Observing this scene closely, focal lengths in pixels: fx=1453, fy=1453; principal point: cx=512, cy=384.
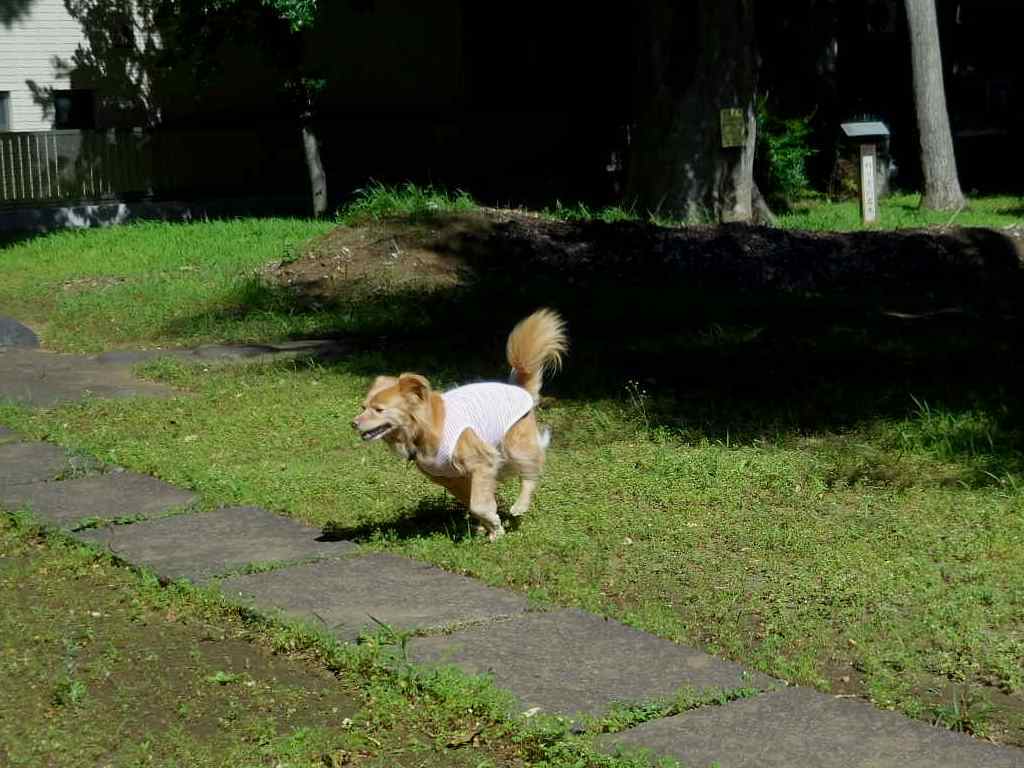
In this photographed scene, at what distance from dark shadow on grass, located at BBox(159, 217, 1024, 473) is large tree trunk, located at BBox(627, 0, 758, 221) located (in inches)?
150

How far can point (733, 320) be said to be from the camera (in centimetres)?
1140

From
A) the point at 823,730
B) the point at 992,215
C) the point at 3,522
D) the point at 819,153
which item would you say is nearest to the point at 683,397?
the point at 3,522

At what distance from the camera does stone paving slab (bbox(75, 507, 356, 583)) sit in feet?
20.4

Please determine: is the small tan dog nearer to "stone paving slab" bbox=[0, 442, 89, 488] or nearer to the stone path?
the stone path

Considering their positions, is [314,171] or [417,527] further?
[314,171]

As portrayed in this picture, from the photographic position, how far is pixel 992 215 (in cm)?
2198

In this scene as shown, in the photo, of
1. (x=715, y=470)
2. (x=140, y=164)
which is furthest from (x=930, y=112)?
(x=715, y=470)

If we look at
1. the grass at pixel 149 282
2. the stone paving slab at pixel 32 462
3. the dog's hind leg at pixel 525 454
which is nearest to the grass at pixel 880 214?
the grass at pixel 149 282

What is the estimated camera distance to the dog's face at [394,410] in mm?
6047

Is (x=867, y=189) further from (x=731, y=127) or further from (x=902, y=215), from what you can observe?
(x=731, y=127)

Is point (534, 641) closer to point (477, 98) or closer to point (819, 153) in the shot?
point (819, 153)

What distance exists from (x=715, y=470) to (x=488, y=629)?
2629 millimetres

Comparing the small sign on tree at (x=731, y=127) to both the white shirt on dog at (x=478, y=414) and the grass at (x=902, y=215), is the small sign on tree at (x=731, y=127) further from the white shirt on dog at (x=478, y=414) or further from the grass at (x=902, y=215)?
the white shirt on dog at (x=478, y=414)

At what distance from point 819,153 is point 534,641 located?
2294cm
